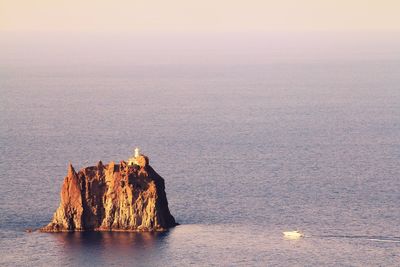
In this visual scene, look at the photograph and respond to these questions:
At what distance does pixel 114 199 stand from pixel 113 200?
5.7 inches

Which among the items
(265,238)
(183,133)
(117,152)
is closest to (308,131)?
(183,133)

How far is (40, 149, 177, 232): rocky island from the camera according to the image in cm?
11038

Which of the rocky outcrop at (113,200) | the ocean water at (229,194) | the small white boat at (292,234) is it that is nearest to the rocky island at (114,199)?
the rocky outcrop at (113,200)

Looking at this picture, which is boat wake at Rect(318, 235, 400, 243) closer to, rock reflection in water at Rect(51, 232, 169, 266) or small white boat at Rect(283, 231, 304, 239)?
A: small white boat at Rect(283, 231, 304, 239)

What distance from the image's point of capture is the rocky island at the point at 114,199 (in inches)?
4345

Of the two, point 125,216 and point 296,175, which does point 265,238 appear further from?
point 296,175

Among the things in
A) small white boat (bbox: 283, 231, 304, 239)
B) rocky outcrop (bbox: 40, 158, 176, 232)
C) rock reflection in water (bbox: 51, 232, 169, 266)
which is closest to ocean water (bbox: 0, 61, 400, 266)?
rock reflection in water (bbox: 51, 232, 169, 266)

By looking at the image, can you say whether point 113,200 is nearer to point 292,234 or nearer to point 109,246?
point 109,246

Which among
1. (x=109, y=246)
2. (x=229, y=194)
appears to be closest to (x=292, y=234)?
(x=109, y=246)

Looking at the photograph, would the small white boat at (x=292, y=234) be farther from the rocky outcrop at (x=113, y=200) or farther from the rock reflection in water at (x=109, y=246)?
the rocky outcrop at (x=113, y=200)

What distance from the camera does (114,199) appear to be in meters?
111

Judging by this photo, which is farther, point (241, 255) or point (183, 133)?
point (183, 133)

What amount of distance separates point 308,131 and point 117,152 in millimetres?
38534

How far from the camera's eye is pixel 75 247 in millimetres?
108062
